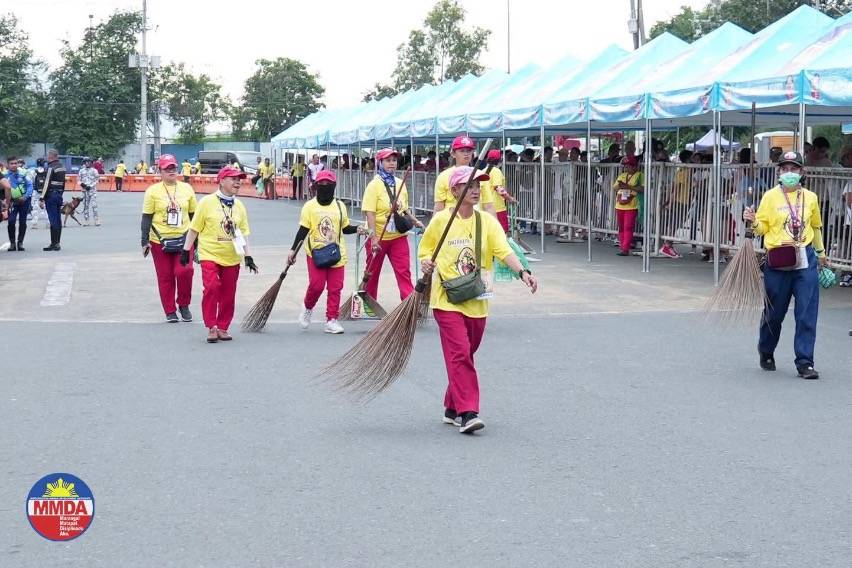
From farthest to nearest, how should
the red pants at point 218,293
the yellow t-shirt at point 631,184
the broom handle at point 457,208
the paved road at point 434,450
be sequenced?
the yellow t-shirt at point 631,184, the red pants at point 218,293, the broom handle at point 457,208, the paved road at point 434,450

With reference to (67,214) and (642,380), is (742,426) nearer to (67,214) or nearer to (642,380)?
(642,380)

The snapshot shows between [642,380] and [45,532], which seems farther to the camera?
[642,380]

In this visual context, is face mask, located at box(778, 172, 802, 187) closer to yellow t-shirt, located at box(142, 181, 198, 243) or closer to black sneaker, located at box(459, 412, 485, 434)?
black sneaker, located at box(459, 412, 485, 434)

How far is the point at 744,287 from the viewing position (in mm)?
10266

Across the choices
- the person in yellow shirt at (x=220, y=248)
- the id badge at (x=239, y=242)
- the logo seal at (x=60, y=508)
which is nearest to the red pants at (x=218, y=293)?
the person in yellow shirt at (x=220, y=248)

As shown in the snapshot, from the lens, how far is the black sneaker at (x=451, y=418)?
7871 mm

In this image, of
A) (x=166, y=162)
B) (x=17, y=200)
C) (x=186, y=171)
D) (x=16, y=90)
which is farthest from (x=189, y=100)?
(x=166, y=162)

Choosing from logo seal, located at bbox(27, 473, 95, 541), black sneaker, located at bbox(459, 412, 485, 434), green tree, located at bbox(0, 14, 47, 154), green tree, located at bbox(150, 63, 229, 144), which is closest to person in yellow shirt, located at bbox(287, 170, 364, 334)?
black sneaker, located at bbox(459, 412, 485, 434)

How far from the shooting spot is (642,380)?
953cm

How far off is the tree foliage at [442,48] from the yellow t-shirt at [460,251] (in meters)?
78.2

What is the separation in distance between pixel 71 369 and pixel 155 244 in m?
3.21

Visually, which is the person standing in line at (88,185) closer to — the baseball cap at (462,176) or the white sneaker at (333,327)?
the white sneaker at (333,327)

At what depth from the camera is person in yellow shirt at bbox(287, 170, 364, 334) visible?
11.8 metres

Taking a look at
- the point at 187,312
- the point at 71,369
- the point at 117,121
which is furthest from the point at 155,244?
the point at 117,121
